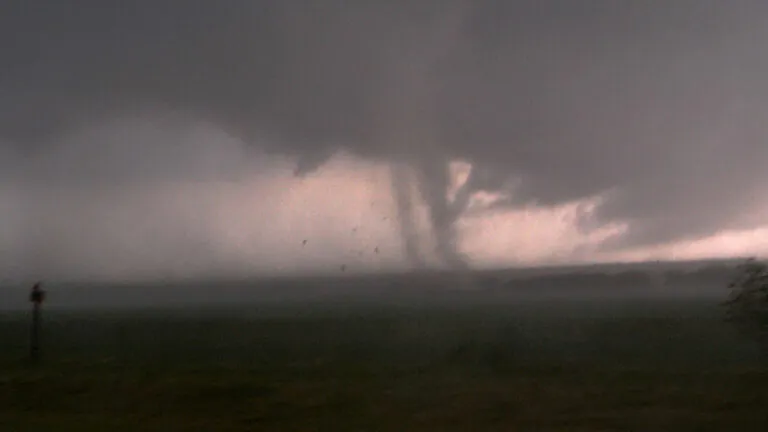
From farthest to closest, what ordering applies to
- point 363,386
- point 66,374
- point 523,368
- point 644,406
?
point 523,368, point 66,374, point 363,386, point 644,406

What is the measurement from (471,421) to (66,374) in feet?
43.5

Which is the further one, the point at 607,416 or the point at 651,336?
the point at 651,336

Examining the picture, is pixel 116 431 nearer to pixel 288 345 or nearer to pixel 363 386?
pixel 363 386

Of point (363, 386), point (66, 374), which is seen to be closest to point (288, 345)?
point (66, 374)

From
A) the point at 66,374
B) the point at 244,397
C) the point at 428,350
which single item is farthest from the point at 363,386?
the point at 428,350

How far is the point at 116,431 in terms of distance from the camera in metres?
15.5

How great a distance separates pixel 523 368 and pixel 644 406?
8943 millimetres

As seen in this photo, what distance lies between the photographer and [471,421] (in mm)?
16031

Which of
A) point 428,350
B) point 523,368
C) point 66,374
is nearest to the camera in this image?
point 66,374

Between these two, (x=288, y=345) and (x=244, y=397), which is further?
(x=288, y=345)

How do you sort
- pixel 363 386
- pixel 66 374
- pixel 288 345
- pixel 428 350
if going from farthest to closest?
pixel 288 345
pixel 428 350
pixel 66 374
pixel 363 386

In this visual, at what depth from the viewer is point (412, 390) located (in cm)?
1994

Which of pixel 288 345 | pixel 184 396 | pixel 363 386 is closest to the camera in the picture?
pixel 184 396

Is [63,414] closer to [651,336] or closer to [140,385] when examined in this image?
[140,385]
